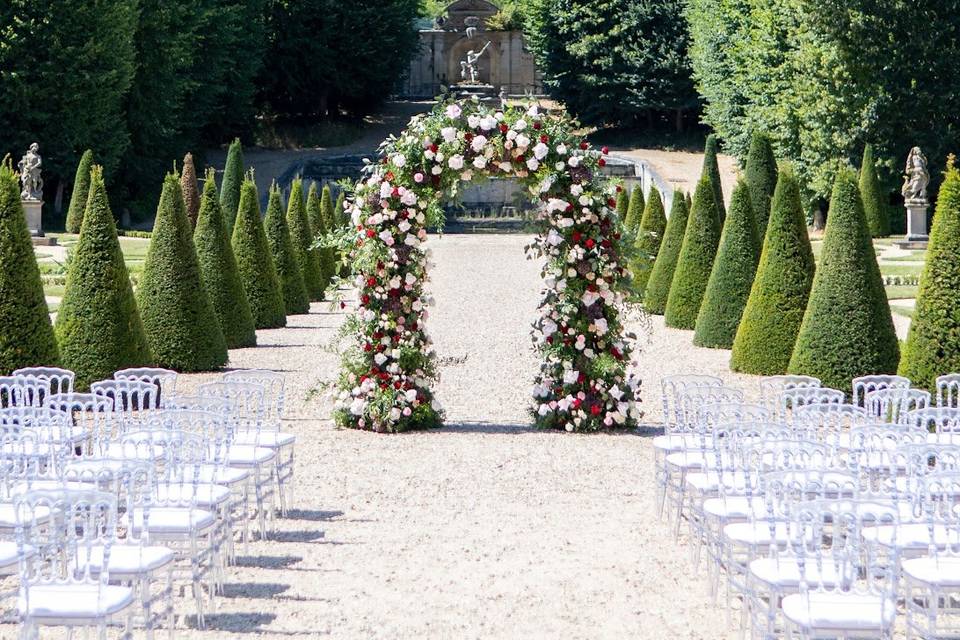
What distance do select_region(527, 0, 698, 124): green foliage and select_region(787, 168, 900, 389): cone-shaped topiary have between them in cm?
4587

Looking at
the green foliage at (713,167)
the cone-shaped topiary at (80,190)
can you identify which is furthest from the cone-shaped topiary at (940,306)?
the cone-shaped topiary at (80,190)

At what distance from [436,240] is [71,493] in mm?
39793

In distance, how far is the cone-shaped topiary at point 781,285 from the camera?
1596cm

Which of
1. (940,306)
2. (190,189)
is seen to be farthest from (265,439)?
(190,189)

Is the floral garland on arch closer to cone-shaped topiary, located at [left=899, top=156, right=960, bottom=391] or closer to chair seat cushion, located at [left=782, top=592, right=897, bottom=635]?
cone-shaped topiary, located at [left=899, top=156, right=960, bottom=391]

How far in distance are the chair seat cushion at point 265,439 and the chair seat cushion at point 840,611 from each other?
452 cm

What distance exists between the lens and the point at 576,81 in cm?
6306

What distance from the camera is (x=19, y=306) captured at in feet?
41.7

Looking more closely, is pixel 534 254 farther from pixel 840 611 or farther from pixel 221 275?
pixel 840 611

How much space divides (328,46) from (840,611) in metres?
59.7

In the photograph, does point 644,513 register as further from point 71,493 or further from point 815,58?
point 815,58

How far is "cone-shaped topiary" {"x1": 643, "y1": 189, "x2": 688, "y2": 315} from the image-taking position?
23344 millimetres

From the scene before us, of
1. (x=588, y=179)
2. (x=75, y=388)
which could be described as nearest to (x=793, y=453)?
(x=588, y=179)

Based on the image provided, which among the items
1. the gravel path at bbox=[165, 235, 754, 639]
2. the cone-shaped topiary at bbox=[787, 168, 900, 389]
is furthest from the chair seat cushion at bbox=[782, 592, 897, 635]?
the cone-shaped topiary at bbox=[787, 168, 900, 389]
